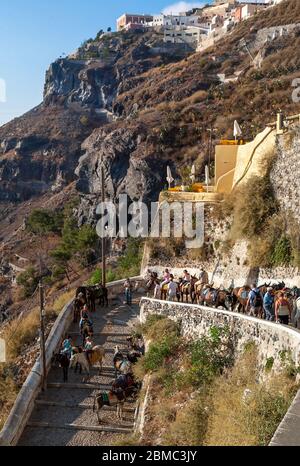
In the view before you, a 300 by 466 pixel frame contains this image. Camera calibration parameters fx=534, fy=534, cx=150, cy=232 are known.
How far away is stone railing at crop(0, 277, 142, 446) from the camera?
12.3 meters

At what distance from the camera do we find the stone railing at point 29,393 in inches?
484

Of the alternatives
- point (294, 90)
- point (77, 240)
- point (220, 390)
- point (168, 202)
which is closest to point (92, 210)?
point (77, 240)

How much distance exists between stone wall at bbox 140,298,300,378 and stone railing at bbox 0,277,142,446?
279cm

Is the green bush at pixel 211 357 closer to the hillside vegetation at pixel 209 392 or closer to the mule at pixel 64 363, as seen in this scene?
the hillside vegetation at pixel 209 392

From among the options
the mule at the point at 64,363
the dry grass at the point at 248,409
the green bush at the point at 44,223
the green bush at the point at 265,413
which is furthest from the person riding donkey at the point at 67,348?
the green bush at the point at 44,223

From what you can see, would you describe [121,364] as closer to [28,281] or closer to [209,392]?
[209,392]

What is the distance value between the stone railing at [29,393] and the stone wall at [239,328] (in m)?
2.79

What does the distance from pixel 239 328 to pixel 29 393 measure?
5.75 m

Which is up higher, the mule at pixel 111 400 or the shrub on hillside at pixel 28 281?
the mule at pixel 111 400

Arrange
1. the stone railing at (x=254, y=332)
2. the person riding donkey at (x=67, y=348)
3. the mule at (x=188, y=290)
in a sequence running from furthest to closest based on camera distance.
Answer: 1. the mule at (x=188, y=290)
2. the person riding donkey at (x=67, y=348)
3. the stone railing at (x=254, y=332)

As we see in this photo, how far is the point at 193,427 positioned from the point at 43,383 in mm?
5908

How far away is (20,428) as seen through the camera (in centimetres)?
1274

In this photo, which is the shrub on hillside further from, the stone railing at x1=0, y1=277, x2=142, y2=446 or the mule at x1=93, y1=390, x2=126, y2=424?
the mule at x1=93, y1=390, x2=126, y2=424

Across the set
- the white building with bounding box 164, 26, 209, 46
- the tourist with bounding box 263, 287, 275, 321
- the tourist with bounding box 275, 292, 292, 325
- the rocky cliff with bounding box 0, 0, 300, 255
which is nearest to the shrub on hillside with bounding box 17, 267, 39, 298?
the rocky cliff with bounding box 0, 0, 300, 255
